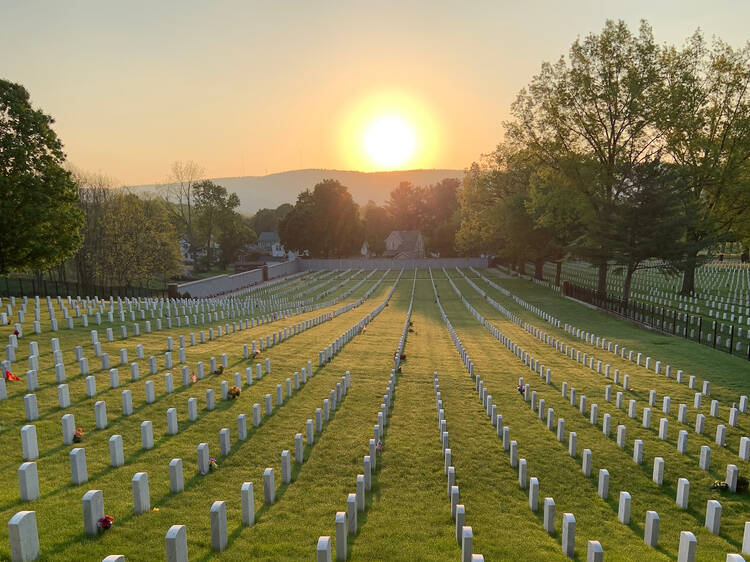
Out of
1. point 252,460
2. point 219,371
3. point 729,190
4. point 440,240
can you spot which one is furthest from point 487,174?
point 252,460

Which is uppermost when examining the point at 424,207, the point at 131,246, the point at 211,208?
the point at 424,207

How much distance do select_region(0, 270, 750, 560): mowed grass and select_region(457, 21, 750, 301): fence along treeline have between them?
15724 mm

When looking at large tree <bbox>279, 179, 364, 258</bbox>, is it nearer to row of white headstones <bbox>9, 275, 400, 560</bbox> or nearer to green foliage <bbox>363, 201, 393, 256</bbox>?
green foliage <bbox>363, 201, 393, 256</bbox>

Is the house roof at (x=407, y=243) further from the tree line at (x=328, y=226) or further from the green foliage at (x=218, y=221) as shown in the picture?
the green foliage at (x=218, y=221)

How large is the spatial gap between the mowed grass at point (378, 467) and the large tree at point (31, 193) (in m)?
6.44

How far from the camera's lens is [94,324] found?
651 inches

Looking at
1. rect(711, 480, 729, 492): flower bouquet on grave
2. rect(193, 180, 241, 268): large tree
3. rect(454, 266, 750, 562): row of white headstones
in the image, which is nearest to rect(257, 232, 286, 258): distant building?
rect(193, 180, 241, 268): large tree

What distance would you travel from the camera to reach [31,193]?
18391mm

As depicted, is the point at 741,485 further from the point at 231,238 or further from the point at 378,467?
the point at 231,238

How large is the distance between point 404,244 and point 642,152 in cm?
7742

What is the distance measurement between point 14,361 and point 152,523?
8.27 meters

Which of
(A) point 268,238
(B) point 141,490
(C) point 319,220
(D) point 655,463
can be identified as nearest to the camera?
(B) point 141,490

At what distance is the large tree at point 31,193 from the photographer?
18.0 m

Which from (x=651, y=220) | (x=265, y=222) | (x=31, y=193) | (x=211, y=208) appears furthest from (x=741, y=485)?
(x=265, y=222)
